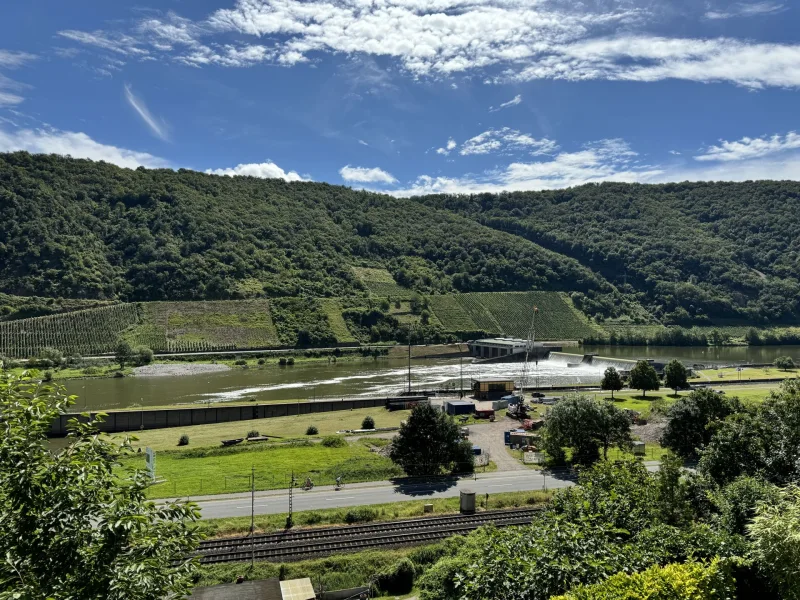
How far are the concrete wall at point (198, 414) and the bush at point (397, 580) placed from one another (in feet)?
140

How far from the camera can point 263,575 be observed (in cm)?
2342

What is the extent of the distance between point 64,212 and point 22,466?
193588 mm

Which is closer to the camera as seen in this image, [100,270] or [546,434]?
[546,434]

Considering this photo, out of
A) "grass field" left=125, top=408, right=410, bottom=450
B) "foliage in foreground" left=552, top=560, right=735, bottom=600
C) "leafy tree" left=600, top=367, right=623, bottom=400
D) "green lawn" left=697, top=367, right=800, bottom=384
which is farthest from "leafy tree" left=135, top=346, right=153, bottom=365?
"foliage in foreground" left=552, top=560, right=735, bottom=600

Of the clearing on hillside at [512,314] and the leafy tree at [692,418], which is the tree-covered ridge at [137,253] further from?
the leafy tree at [692,418]

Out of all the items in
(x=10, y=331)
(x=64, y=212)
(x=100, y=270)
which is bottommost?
(x=10, y=331)

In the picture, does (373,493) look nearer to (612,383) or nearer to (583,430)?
(583,430)

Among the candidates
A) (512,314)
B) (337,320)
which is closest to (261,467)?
(337,320)

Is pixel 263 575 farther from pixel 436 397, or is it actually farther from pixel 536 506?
pixel 436 397

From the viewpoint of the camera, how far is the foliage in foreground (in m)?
10.7

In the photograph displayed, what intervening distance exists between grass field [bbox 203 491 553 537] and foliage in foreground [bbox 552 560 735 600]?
67.9 ft

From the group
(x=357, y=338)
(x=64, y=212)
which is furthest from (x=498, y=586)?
(x=64, y=212)

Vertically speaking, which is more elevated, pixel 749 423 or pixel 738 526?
pixel 749 423

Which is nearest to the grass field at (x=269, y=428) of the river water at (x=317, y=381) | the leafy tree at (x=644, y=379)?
the river water at (x=317, y=381)
